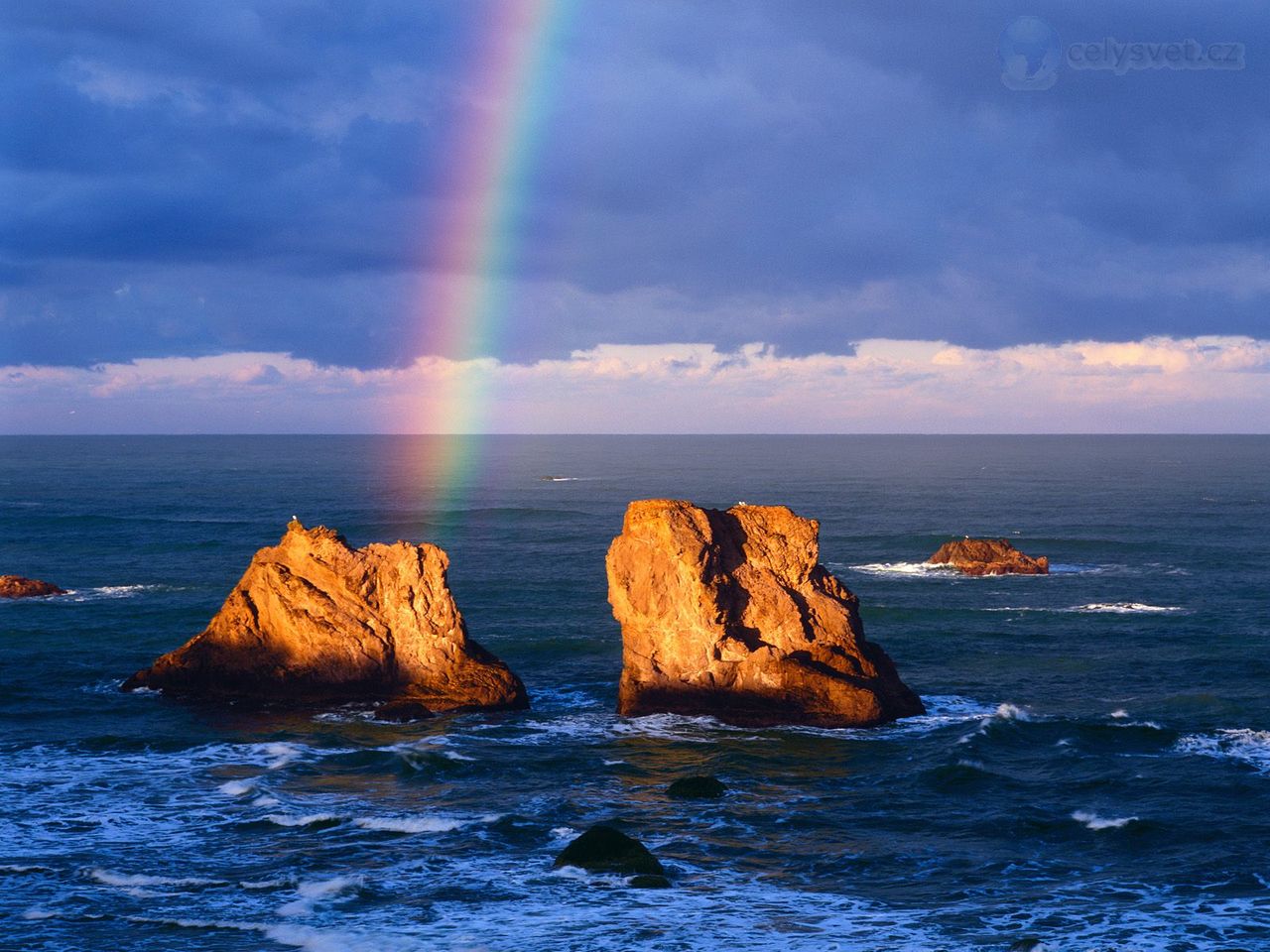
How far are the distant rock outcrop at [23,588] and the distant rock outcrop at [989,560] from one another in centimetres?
5620

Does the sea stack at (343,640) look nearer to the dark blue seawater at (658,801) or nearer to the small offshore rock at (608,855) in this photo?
the dark blue seawater at (658,801)

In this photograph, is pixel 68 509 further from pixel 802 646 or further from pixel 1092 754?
pixel 1092 754

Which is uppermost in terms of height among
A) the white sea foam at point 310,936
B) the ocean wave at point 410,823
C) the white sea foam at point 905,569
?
the white sea foam at point 905,569

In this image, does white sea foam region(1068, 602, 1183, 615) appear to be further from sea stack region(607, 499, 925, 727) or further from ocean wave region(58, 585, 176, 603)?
ocean wave region(58, 585, 176, 603)

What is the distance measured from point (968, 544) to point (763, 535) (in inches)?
1795

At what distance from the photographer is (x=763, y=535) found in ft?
155

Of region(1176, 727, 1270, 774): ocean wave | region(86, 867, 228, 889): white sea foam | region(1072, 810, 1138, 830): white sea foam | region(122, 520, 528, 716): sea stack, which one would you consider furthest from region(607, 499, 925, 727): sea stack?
region(86, 867, 228, 889): white sea foam

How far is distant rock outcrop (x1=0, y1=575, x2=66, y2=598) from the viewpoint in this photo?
73.4 meters

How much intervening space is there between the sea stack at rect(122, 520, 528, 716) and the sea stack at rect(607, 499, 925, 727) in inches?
211

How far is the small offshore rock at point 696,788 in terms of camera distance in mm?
36469

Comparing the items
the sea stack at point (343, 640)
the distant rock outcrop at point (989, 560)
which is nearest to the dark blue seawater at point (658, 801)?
the sea stack at point (343, 640)

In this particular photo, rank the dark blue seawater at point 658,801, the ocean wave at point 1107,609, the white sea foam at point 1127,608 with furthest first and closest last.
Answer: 1. the ocean wave at point 1107,609
2. the white sea foam at point 1127,608
3. the dark blue seawater at point 658,801

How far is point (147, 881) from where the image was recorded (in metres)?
30.1

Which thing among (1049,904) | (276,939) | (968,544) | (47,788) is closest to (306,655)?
(47,788)
